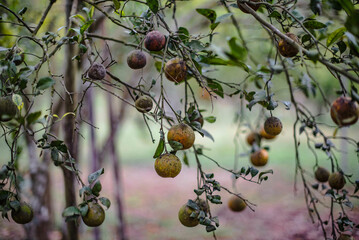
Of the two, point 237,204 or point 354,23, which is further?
point 237,204

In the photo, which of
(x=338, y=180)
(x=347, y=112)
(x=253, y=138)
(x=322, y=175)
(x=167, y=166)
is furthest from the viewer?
(x=253, y=138)

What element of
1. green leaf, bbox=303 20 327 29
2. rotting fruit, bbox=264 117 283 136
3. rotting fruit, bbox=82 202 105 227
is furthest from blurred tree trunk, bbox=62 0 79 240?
green leaf, bbox=303 20 327 29

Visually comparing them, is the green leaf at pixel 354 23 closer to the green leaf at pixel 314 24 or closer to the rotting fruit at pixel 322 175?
the green leaf at pixel 314 24

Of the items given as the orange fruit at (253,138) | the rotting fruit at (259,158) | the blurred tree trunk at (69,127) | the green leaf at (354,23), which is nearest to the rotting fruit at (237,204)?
the rotting fruit at (259,158)

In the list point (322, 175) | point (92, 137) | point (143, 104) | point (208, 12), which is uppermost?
point (92, 137)

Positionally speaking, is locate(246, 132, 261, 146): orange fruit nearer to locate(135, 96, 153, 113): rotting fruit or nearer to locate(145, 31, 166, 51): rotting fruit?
locate(135, 96, 153, 113): rotting fruit

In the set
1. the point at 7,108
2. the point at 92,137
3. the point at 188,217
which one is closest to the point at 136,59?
the point at 7,108

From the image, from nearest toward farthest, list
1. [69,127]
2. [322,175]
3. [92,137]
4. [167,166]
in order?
1. [167,166]
2. [322,175]
3. [69,127]
4. [92,137]

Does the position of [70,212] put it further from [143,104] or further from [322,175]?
[322,175]

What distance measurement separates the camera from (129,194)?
5914mm

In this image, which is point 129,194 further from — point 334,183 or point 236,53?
point 236,53

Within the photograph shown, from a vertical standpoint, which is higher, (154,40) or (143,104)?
(154,40)

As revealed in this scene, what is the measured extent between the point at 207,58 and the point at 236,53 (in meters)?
0.41

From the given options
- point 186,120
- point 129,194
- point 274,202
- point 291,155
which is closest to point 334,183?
point 186,120
